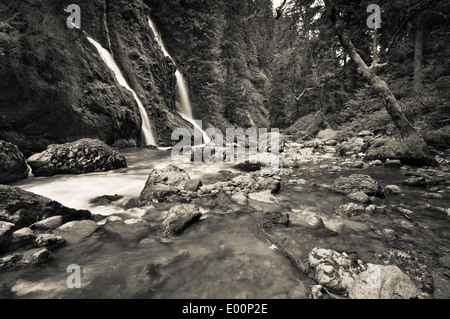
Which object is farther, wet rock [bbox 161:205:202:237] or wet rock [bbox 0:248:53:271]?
wet rock [bbox 161:205:202:237]

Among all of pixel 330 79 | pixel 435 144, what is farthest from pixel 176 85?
pixel 435 144

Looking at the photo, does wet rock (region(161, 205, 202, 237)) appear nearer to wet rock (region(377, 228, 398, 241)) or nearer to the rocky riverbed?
the rocky riverbed

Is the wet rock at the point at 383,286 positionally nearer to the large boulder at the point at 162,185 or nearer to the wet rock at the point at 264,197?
the wet rock at the point at 264,197

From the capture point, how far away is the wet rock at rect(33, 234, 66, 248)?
9.00 ft

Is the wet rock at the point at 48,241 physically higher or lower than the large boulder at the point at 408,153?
lower

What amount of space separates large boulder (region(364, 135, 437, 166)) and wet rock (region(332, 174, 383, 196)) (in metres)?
2.91

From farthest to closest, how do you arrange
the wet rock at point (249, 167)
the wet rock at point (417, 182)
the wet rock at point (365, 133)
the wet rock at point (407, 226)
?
the wet rock at point (365, 133), the wet rock at point (249, 167), the wet rock at point (417, 182), the wet rock at point (407, 226)

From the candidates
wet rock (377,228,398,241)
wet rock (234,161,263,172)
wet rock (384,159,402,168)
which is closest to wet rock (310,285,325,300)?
wet rock (377,228,398,241)

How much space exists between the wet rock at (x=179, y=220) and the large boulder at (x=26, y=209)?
1.49m

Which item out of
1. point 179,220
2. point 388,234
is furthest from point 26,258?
point 388,234

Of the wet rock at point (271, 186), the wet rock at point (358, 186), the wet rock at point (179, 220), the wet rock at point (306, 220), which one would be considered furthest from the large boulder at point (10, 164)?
the wet rock at point (358, 186)

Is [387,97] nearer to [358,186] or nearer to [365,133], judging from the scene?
[358,186]

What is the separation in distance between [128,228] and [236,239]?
1.62 m

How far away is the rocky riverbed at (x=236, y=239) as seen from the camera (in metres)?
2.06
